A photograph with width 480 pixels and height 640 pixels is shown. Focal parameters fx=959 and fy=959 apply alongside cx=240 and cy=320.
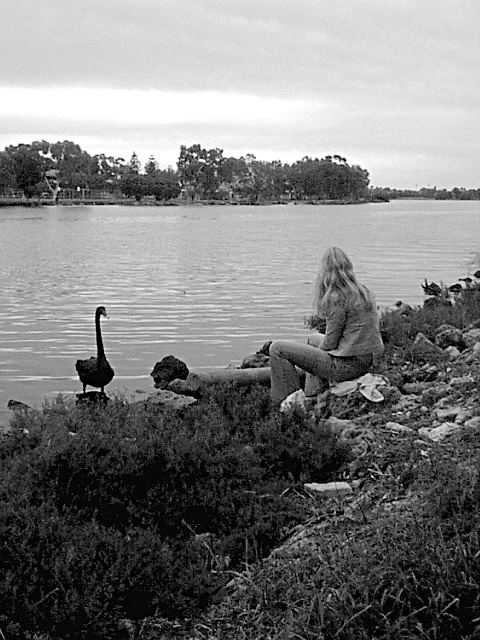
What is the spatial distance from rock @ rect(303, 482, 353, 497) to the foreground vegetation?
0.18 ft

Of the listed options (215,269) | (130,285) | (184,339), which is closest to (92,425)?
(184,339)

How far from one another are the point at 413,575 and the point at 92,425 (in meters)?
3.45

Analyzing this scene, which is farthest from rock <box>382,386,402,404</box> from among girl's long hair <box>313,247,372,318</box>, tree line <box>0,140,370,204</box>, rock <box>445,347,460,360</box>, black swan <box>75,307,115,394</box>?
tree line <box>0,140,370,204</box>

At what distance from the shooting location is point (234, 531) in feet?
17.7

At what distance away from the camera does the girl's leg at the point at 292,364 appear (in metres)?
8.74

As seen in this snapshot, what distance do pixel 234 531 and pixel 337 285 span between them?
378 centimetres

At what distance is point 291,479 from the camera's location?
6203 mm

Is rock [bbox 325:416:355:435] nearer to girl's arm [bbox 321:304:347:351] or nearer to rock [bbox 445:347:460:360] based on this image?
girl's arm [bbox 321:304:347:351]

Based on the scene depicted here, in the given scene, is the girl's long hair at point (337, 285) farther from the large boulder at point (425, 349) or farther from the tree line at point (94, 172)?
the tree line at point (94, 172)

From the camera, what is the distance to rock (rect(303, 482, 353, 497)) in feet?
19.1

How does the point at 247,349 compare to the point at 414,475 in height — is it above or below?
below

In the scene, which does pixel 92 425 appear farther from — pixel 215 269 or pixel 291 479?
pixel 215 269

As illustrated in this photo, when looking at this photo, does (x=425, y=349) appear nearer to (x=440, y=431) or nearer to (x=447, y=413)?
(x=447, y=413)

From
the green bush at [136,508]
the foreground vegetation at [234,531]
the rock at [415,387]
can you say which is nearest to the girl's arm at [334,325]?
the rock at [415,387]
